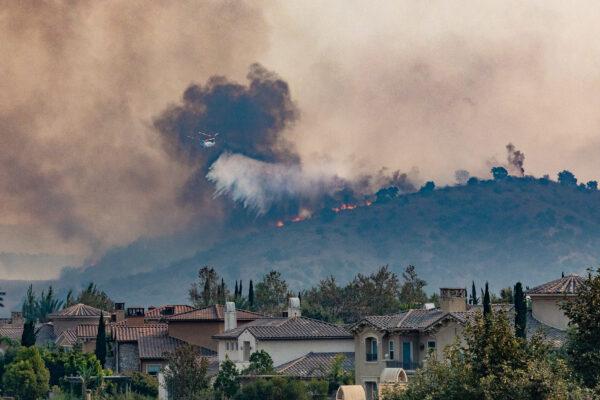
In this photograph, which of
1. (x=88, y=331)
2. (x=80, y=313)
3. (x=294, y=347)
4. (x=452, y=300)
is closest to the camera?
(x=452, y=300)

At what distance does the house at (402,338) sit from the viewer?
8494cm

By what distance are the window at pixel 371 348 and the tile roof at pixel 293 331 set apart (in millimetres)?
11421

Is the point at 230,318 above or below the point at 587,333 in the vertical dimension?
above

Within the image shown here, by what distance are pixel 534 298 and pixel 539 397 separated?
45.1m

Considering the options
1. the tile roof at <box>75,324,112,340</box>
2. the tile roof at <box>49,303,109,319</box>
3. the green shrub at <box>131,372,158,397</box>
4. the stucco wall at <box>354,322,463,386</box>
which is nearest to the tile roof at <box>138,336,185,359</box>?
the green shrub at <box>131,372,158,397</box>

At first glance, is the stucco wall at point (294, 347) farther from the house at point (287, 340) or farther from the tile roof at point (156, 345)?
the tile roof at point (156, 345)

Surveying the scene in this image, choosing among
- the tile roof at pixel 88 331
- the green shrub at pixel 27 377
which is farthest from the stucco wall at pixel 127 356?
the green shrub at pixel 27 377

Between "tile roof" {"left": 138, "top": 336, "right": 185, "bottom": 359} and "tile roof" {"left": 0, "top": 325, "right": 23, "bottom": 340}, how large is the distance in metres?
38.4

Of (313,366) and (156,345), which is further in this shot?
(156,345)

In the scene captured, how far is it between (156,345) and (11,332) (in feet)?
152

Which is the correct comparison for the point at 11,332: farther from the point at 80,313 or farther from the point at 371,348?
the point at 371,348

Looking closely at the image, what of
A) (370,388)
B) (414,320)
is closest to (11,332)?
(370,388)

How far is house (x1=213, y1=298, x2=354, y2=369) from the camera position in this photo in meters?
101

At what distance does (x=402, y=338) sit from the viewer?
87125 millimetres
